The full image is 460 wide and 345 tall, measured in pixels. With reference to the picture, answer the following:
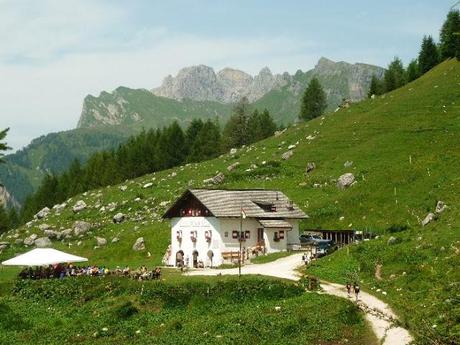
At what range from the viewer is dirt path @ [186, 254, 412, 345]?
28.7 metres

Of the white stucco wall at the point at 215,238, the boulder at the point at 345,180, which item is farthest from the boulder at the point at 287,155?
the white stucco wall at the point at 215,238

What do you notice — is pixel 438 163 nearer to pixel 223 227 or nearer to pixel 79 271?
pixel 223 227

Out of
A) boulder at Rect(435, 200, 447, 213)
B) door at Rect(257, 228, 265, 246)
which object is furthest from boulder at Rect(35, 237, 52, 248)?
boulder at Rect(435, 200, 447, 213)

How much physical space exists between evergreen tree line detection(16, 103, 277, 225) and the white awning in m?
62.9

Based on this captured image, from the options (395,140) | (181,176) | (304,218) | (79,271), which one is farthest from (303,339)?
(181,176)

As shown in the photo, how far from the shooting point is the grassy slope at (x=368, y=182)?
142 ft

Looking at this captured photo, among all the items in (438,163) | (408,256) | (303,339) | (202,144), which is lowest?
(303,339)

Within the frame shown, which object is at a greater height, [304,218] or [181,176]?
[181,176]

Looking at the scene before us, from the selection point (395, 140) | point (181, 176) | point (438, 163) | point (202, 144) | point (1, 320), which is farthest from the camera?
point (202, 144)

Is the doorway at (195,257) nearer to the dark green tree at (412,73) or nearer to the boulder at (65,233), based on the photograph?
the boulder at (65,233)

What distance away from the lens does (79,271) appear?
53969 millimetres

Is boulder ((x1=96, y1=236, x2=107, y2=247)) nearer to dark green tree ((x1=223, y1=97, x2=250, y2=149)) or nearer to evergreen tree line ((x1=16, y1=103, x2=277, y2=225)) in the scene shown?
evergreen tree line ((x1=16, y1=103, x2=277, y2=225))

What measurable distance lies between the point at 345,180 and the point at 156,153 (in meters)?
59.7

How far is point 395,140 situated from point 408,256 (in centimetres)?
5031
